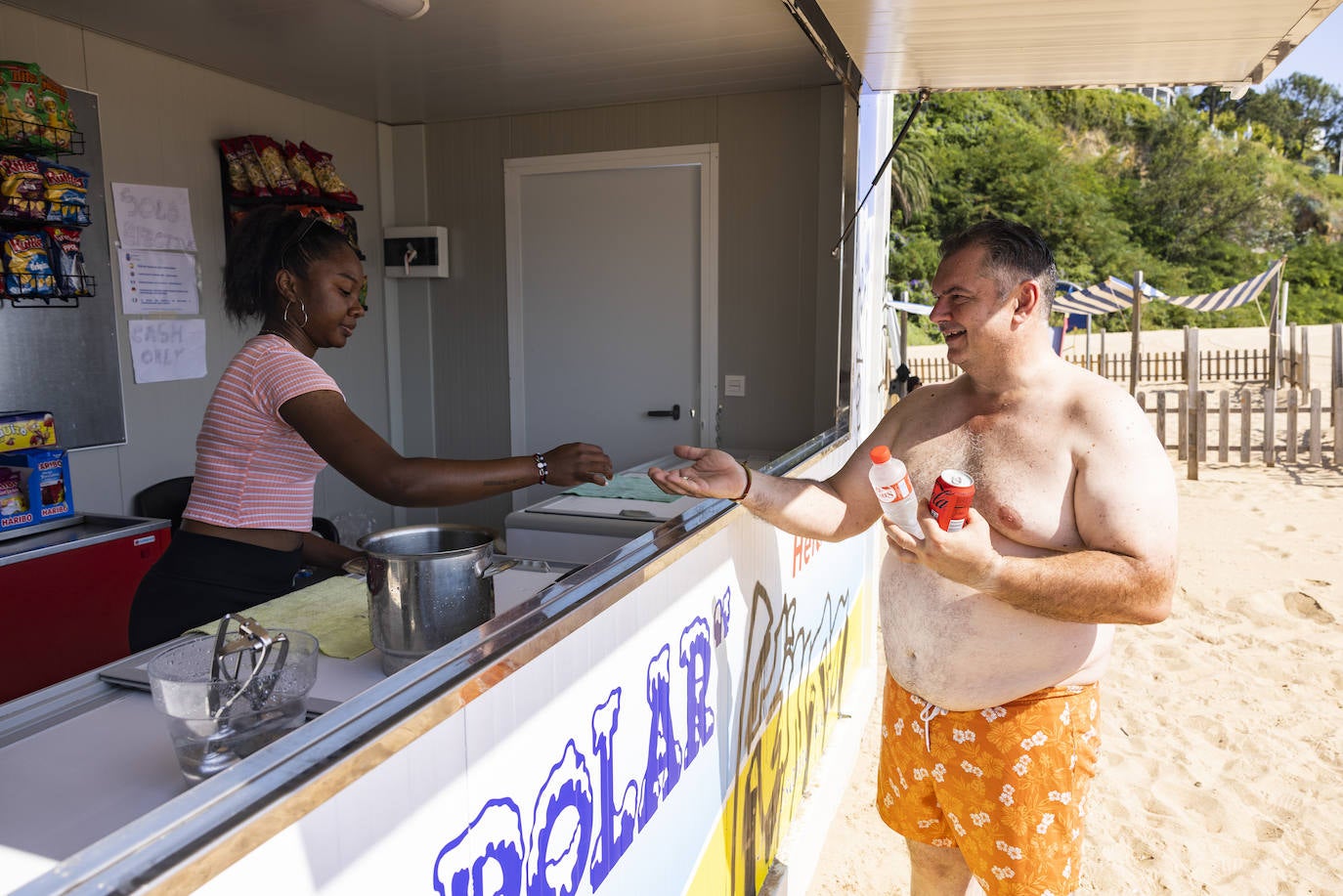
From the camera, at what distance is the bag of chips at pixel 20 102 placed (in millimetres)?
3006

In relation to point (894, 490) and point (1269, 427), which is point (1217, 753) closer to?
point (894, 490)

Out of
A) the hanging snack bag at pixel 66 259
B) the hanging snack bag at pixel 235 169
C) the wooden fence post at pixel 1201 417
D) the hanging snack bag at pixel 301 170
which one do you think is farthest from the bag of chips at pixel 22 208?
the wooden fence post at pixel 1201 417

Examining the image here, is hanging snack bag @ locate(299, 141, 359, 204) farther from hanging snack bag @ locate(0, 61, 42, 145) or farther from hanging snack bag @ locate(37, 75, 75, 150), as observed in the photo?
hanging snack bag @ locate(0, 61, 42, 145)

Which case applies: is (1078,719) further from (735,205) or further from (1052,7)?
(735,205)

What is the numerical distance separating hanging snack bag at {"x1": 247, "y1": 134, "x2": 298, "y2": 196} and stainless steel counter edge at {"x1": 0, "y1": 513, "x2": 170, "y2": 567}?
63.9 inches

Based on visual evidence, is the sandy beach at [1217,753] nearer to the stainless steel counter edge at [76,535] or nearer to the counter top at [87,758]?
the counter top at [87,758]

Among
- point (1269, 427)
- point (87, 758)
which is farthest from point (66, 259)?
point (1269, 427)

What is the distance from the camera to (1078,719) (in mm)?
2059

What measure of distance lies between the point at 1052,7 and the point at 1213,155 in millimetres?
34337

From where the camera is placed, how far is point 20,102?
305 centimetres

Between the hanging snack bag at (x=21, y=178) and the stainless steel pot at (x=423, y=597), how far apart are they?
2.54 metres

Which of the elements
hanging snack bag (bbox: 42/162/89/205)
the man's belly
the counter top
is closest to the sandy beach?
the man's belly

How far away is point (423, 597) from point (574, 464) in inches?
28.0

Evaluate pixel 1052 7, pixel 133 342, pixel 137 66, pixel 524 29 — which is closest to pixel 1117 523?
pixel 1052 7
